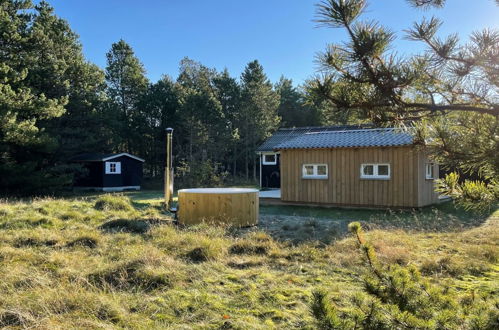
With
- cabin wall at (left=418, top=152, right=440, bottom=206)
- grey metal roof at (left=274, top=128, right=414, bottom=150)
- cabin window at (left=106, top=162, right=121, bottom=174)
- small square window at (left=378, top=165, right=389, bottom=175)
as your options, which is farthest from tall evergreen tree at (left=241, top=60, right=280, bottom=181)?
cabin wall at (left=418, top=152, right=440, bottom=206)

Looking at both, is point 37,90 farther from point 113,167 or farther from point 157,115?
point 157,115

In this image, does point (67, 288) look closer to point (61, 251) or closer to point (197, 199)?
point (61, 251)

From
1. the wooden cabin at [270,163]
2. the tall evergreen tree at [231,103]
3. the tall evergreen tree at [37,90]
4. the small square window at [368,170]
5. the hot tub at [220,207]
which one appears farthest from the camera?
the tall evergreen tree at [231,103]

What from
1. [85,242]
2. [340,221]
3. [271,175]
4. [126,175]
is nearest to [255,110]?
[271,175]

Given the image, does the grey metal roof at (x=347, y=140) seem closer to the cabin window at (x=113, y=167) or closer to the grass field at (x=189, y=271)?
the grass field at (x=189, y=271)

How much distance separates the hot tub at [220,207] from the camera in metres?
9.61

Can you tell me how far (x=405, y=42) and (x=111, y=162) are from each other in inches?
971

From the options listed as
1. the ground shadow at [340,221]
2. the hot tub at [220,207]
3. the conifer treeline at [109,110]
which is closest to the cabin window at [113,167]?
the conifer treeline at [109,110]

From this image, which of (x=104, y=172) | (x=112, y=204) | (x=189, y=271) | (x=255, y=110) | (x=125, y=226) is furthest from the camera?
(x=255, y=110)

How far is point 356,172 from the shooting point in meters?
13.8

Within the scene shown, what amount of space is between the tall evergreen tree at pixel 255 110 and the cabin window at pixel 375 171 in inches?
767

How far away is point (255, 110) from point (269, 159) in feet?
33.3

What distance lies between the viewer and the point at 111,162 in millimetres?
25031

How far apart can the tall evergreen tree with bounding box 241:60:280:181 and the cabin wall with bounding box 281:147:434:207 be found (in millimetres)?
17669
